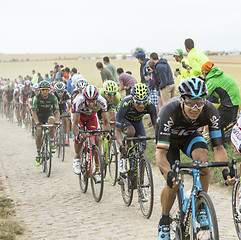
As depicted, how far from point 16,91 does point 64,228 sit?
16.5 m

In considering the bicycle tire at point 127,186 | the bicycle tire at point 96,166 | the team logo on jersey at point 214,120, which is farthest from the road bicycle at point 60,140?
the team logo on jersey at point 214,120

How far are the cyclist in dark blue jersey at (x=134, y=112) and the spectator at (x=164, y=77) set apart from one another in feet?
16.4

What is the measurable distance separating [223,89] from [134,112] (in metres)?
3.05

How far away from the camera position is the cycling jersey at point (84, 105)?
8758 mm

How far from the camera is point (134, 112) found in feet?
24.7

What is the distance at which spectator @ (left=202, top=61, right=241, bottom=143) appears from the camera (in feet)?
31.5

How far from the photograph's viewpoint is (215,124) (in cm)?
473

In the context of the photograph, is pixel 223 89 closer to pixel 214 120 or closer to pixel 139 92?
pixel 139 92

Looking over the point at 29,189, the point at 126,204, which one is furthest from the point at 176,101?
the point at 29,189

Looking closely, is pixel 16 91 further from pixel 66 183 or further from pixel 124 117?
pixel 124 117

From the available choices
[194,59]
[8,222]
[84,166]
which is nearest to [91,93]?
[84,166]

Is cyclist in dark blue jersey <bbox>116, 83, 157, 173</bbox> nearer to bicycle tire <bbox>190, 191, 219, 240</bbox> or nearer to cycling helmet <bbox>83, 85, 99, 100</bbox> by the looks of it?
cycling helmet <bbox>83, 85, 99, 100</bbox>

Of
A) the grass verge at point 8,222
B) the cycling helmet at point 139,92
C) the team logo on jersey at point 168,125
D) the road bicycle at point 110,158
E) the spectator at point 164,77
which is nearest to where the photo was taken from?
the team logo on jersey at point 168,125

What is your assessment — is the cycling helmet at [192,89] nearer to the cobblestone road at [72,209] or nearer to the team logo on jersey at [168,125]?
the team logo on jersey at [168,125]
